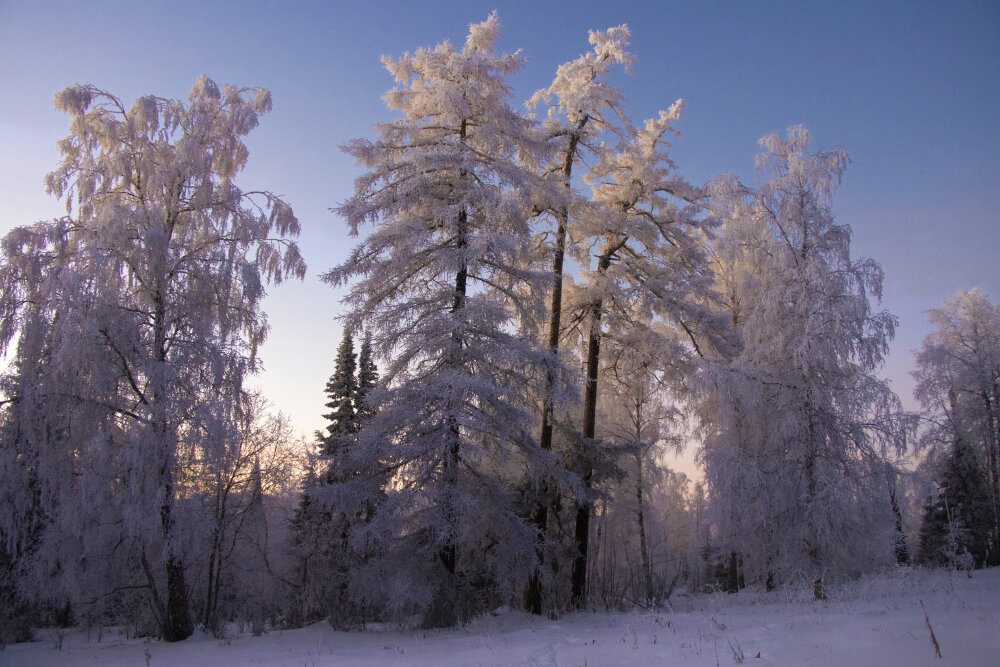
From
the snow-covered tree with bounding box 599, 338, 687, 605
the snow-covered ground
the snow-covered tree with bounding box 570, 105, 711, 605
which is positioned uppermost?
the snow-covered tree with bounding box 570, 105, 711, 605

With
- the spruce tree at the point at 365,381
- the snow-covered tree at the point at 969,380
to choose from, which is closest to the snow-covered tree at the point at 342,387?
the spruce tree at the point at 365,381

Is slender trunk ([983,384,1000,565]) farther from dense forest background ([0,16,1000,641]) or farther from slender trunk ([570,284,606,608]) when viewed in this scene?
slender trunk ([570,284,606,608])

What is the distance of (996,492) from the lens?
24.7 meters

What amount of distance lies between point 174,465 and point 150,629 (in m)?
4.88

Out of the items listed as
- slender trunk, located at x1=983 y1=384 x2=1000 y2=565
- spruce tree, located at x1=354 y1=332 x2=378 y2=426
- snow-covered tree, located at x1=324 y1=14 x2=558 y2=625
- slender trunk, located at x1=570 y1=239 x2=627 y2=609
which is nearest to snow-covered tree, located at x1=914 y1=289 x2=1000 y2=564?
slender trunk, located at x1=983 y1=384 x2=1000 y2=565

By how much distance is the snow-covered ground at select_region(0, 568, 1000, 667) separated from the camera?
5.43m

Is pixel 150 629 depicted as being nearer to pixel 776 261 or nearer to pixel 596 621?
pixel 596 621

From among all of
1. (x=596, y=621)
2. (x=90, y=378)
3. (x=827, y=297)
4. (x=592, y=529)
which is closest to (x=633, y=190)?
(x=827, y=297)

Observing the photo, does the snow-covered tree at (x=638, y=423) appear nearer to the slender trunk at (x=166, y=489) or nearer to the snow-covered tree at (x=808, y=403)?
the snow-covered tree at (x=808, y=403)

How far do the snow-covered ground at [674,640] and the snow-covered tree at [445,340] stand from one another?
116cm

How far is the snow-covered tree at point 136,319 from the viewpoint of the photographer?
10.4 m

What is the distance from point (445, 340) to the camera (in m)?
11.4

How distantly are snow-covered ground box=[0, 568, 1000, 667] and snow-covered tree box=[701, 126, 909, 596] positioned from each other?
1086mm

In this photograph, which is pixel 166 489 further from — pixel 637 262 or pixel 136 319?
pixel 637 262
